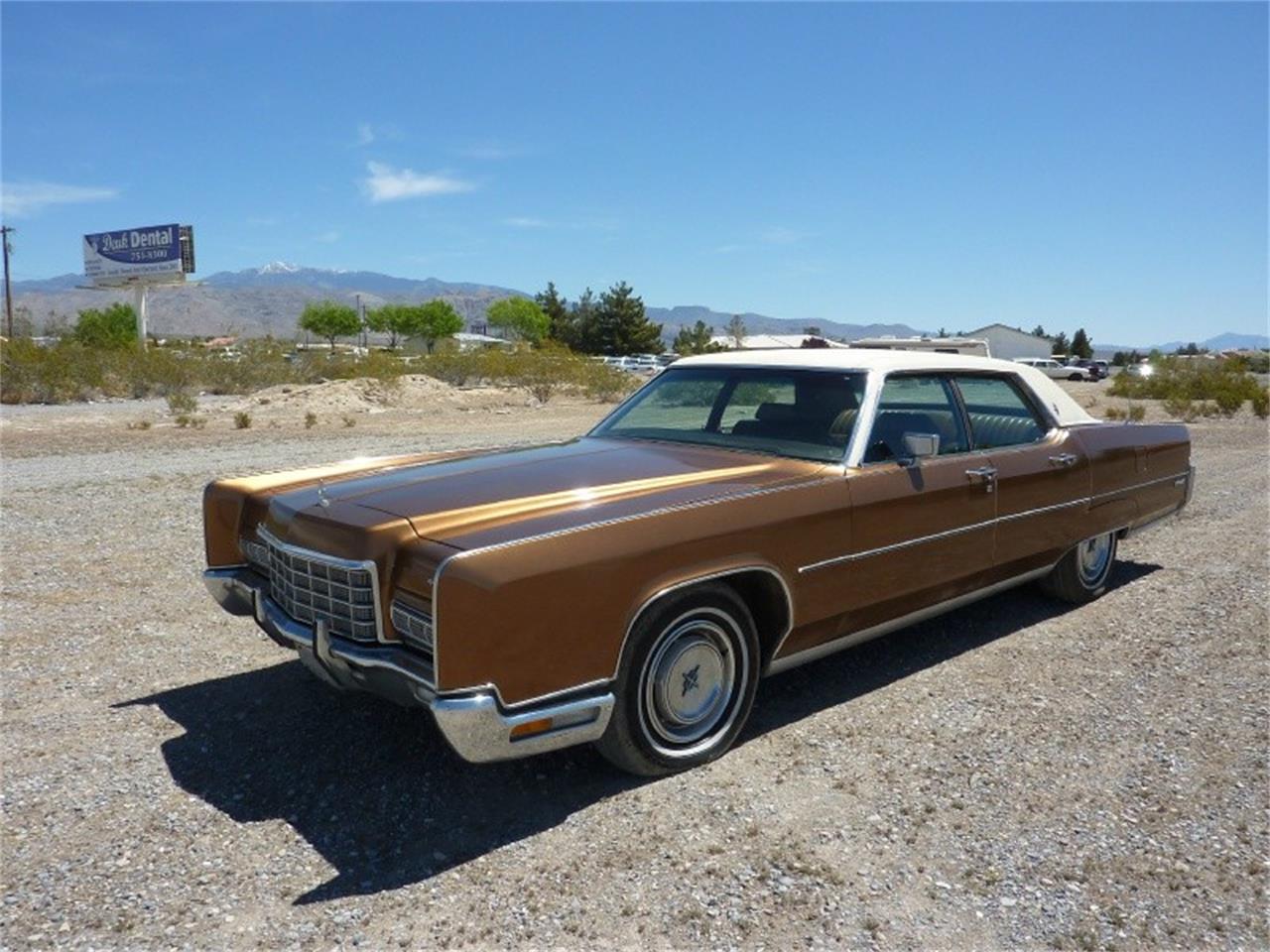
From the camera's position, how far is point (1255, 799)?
3451 millimetres

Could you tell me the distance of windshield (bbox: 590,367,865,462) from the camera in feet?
14.3

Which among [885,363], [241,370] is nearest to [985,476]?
[885,363]

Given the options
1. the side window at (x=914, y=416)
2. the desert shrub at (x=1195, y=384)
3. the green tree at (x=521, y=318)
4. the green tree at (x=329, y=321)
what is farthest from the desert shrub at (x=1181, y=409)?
the green tree at (x=329, y=321)

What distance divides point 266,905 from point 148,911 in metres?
0.31

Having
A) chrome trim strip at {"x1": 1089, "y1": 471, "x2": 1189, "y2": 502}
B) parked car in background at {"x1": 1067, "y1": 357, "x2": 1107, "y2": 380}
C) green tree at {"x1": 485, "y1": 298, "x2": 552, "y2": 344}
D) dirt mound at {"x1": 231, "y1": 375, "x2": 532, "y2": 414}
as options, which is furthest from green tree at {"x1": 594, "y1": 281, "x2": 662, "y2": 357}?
chrome trim strip at {"x1": 1089, "y1": 471, "x2": 1189, "y2": 502}

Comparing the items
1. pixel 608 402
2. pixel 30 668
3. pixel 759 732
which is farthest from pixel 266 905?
pixel 608 402

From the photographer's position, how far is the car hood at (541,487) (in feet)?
10.8

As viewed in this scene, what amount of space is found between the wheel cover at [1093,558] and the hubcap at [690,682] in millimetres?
2808

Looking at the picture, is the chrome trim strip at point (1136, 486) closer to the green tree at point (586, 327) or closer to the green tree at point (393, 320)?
the green tree at point (586, 327)

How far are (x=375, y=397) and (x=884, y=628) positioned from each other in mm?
24067

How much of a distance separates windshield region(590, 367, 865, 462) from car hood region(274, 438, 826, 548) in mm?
175

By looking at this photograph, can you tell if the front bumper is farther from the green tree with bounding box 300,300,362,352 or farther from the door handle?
the green tree with bounding box 300,300,362,352

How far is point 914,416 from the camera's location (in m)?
4.65

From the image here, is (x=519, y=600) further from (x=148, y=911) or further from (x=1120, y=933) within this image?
(x=1120, y=933)
